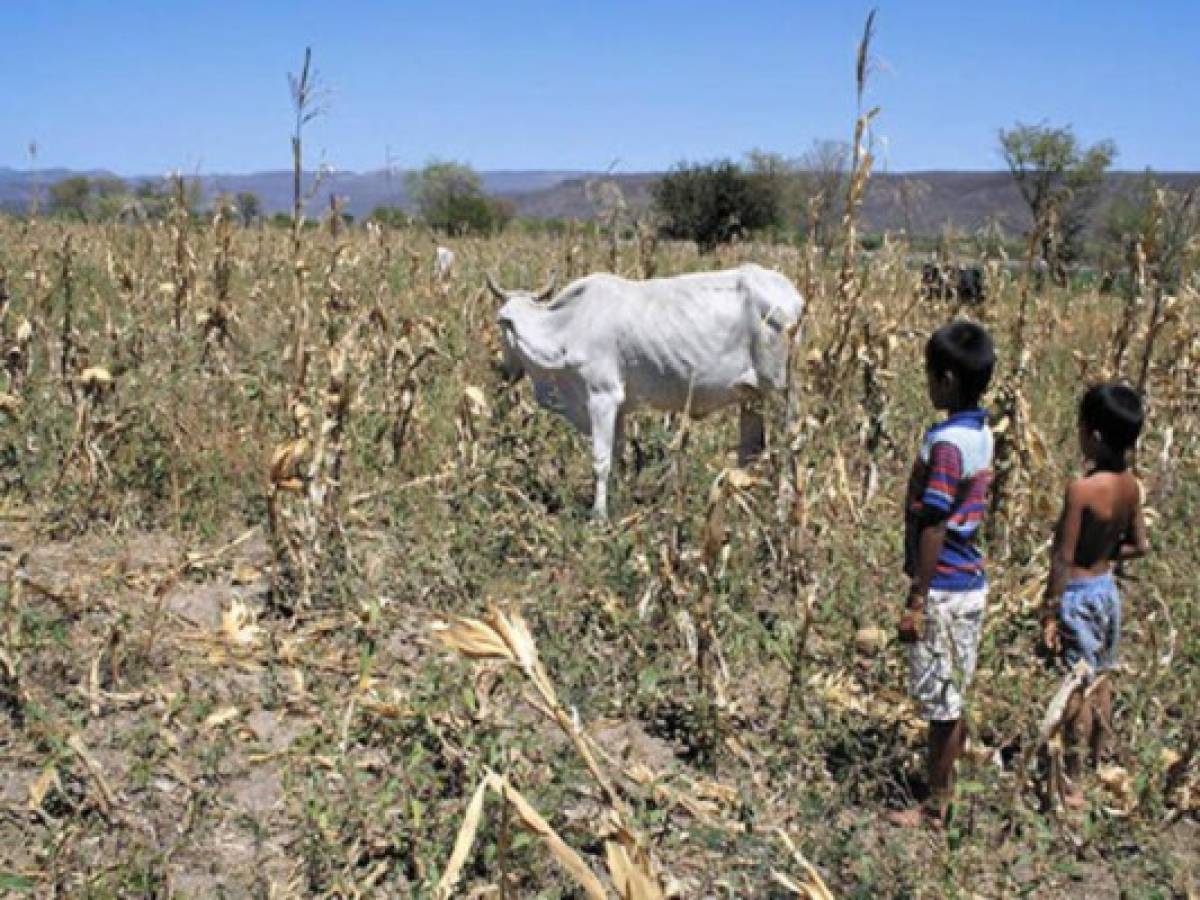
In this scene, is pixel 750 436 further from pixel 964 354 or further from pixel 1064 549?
pixel 964 354

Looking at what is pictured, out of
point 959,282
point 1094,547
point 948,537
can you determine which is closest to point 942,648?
point 948,537

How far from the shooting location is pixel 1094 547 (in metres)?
3.85

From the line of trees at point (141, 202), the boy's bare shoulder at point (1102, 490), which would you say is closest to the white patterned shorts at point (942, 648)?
the boy's bare shoulder at point (1102, 490)

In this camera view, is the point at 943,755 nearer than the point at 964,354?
No

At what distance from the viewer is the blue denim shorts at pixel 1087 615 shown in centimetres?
384

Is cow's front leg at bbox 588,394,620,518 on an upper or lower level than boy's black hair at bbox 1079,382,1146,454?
lower

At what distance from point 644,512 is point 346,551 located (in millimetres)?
1437

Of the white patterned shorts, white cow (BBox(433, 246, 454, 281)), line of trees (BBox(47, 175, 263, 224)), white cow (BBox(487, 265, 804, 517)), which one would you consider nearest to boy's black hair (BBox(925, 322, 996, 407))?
the white patterned shorts

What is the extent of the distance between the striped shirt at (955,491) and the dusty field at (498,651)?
641 mm

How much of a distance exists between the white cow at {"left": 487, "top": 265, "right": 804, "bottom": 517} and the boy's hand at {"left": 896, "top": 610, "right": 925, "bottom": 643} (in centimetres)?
236

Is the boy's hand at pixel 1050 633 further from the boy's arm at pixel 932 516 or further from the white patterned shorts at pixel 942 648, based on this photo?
the boy's arm at pixel 932 516

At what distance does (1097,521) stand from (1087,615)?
32cm

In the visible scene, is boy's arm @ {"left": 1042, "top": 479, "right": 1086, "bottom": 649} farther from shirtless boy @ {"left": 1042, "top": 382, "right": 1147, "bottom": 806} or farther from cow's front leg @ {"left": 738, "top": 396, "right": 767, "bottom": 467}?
cow's front leg @ {"left": 738, "top": 396, "right": 767, "bottom": 467}

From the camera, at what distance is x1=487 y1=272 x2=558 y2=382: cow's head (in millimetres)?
5996
